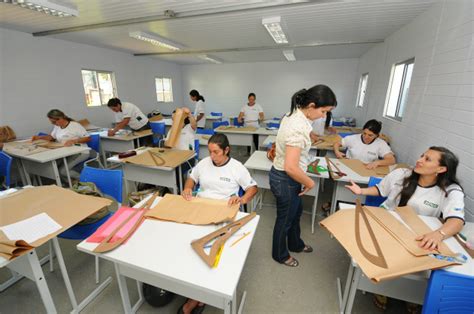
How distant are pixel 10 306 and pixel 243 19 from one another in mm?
4121

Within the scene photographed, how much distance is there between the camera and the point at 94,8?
9.08 ft

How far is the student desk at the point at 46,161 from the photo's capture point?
2768 millimetres

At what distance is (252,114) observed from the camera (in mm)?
5008

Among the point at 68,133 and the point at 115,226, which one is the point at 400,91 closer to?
the point at 115,226

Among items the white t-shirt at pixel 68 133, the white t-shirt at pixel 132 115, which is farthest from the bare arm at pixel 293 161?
the white t-shirt at pixel 132 115

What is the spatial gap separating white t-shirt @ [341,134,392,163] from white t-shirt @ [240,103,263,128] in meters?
2.58

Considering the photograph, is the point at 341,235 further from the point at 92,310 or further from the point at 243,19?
the point at 243,19

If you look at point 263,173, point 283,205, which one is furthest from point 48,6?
point 283,205

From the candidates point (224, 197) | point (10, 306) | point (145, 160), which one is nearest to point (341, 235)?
point (224, 197)

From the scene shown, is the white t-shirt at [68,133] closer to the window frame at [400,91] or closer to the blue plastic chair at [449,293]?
the blue plastic chair at [449,293]

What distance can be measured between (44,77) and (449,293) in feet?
20.4

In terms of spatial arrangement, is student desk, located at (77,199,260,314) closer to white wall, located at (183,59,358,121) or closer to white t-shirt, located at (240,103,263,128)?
white t-shirt, located at (240,103,263,128)

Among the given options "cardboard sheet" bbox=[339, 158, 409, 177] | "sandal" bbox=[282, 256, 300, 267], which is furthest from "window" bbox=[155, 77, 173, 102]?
"sandal" bbox=[282, 256, 300, 267]

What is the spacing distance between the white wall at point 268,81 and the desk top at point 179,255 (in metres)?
6.91
